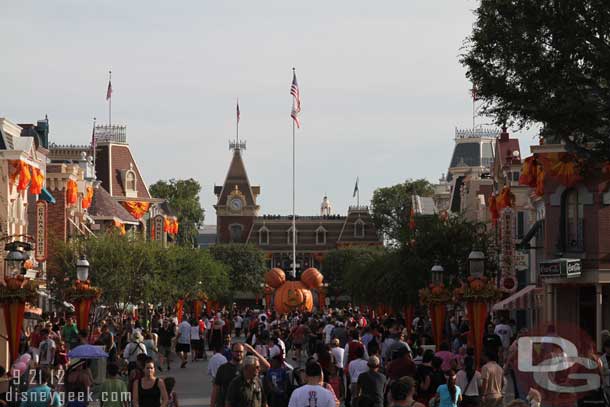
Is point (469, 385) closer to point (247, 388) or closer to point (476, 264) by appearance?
point (247, 388)

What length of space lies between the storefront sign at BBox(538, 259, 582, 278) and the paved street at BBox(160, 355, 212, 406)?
33.4ft

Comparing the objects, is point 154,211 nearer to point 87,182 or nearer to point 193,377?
point 87,182

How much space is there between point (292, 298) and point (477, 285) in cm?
5707

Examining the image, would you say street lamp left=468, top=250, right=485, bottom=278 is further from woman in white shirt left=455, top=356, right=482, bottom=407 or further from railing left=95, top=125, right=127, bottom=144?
railing left=95, top=125, right=127, bottom=144

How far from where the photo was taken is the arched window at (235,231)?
6491 inches

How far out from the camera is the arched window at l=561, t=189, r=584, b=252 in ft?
150

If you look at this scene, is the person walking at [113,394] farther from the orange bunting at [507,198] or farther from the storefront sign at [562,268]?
the orange bunting at [507,198]

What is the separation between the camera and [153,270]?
61188 millimetres

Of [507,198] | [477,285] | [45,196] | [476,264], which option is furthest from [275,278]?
[477,285]

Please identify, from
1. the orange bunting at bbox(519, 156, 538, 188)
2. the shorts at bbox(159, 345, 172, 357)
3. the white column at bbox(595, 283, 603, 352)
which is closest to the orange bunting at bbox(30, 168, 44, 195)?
the shorts at bbox(159, 345, 172, 357)

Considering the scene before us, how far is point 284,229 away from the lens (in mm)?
163875

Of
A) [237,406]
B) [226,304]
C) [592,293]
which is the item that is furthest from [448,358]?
[226,304]

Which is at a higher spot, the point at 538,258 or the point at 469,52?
the point at 469,52

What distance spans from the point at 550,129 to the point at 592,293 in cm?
2047
